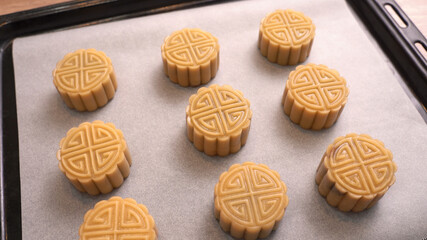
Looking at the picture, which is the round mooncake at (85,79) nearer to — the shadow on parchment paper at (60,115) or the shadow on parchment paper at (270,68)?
the shadow on parchment paper at (60,115)

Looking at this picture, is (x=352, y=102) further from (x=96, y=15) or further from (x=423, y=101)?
(x=96, y=15)

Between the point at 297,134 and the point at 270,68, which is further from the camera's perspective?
the point at 270,68

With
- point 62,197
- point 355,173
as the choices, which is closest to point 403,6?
point 355,173

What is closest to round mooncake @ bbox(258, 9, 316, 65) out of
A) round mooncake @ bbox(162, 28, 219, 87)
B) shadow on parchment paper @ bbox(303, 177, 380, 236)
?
round mooncake @ bbox(162, 28, 219, 87)

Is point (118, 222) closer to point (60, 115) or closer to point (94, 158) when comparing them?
point (94, 158)

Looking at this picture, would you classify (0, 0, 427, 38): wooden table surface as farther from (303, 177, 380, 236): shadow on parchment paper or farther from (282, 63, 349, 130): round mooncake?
(303, 177, 380, 236): shadow on parchment paper

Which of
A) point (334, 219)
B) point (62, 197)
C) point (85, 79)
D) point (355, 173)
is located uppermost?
point (85, 79)
